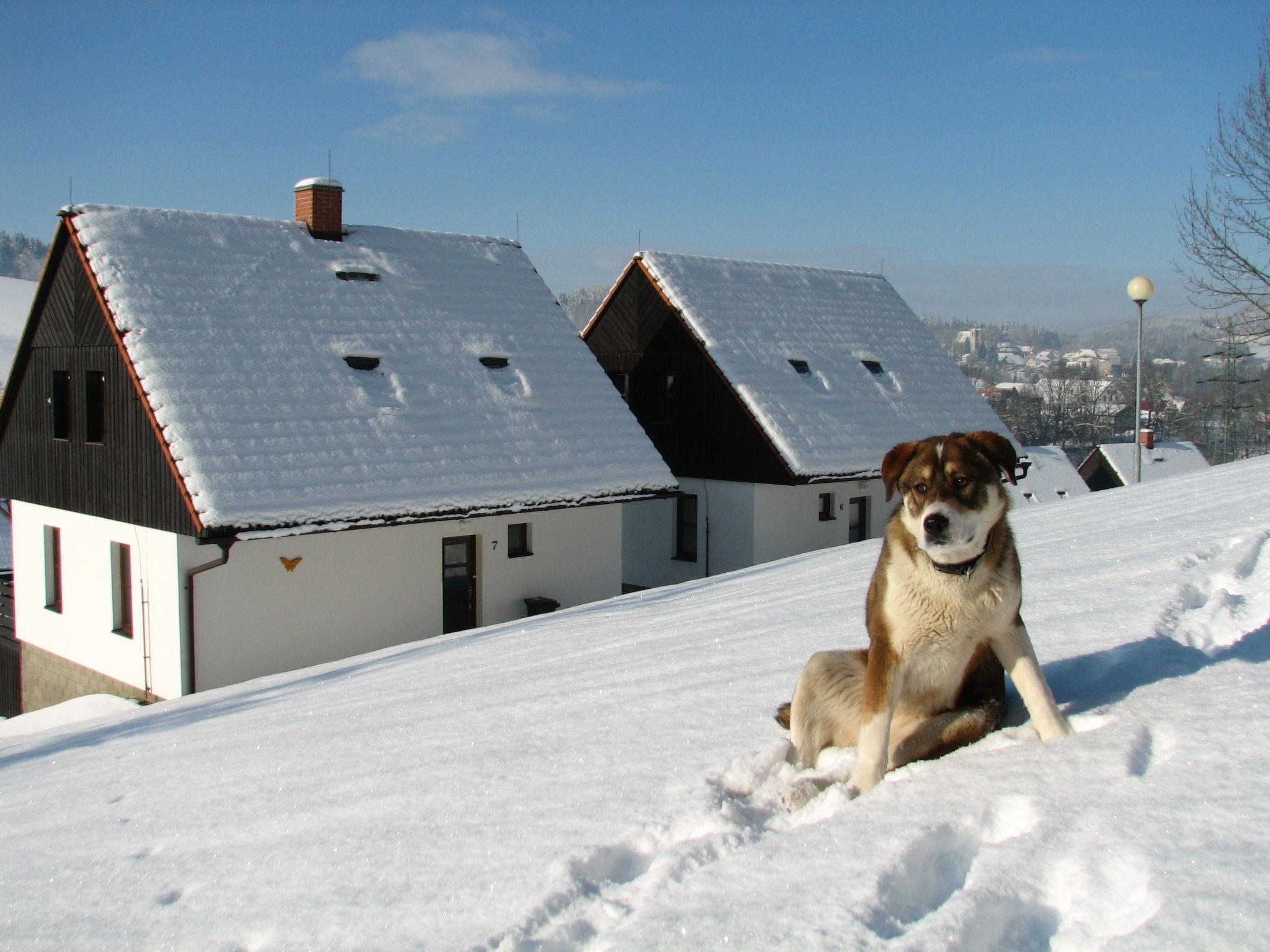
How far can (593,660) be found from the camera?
7.02 meters

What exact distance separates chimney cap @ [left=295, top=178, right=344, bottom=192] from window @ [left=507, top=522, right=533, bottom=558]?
26.1ft

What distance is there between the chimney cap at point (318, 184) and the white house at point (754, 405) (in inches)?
290

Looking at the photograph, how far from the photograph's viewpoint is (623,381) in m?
25.0

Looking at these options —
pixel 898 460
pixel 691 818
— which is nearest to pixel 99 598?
pixel 691 818

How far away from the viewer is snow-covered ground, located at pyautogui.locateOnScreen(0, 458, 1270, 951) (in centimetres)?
267

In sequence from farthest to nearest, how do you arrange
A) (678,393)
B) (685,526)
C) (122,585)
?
(678,393)
(685,526)
(122,585)

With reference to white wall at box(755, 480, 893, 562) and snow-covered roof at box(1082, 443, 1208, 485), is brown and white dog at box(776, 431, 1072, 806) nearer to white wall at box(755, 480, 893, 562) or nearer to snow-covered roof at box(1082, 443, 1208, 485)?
white wall at box(755, 480, 893, 562)

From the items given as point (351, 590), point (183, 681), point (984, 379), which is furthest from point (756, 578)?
point (984, 379)

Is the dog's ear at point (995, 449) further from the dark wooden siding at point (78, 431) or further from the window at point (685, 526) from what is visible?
the window at point (685, 526)

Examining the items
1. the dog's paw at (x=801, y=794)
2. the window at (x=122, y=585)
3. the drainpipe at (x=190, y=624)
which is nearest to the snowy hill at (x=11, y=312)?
the window at (x=122, y=585)

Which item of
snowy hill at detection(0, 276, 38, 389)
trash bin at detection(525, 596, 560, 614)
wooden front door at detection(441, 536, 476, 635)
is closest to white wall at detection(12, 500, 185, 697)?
wooden front door at detection(441, 536, 476, 635)

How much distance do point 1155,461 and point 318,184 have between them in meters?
40.8

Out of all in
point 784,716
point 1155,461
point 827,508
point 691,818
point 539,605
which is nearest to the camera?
point 691,818

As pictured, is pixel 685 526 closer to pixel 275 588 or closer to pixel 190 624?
pixel 275 588
